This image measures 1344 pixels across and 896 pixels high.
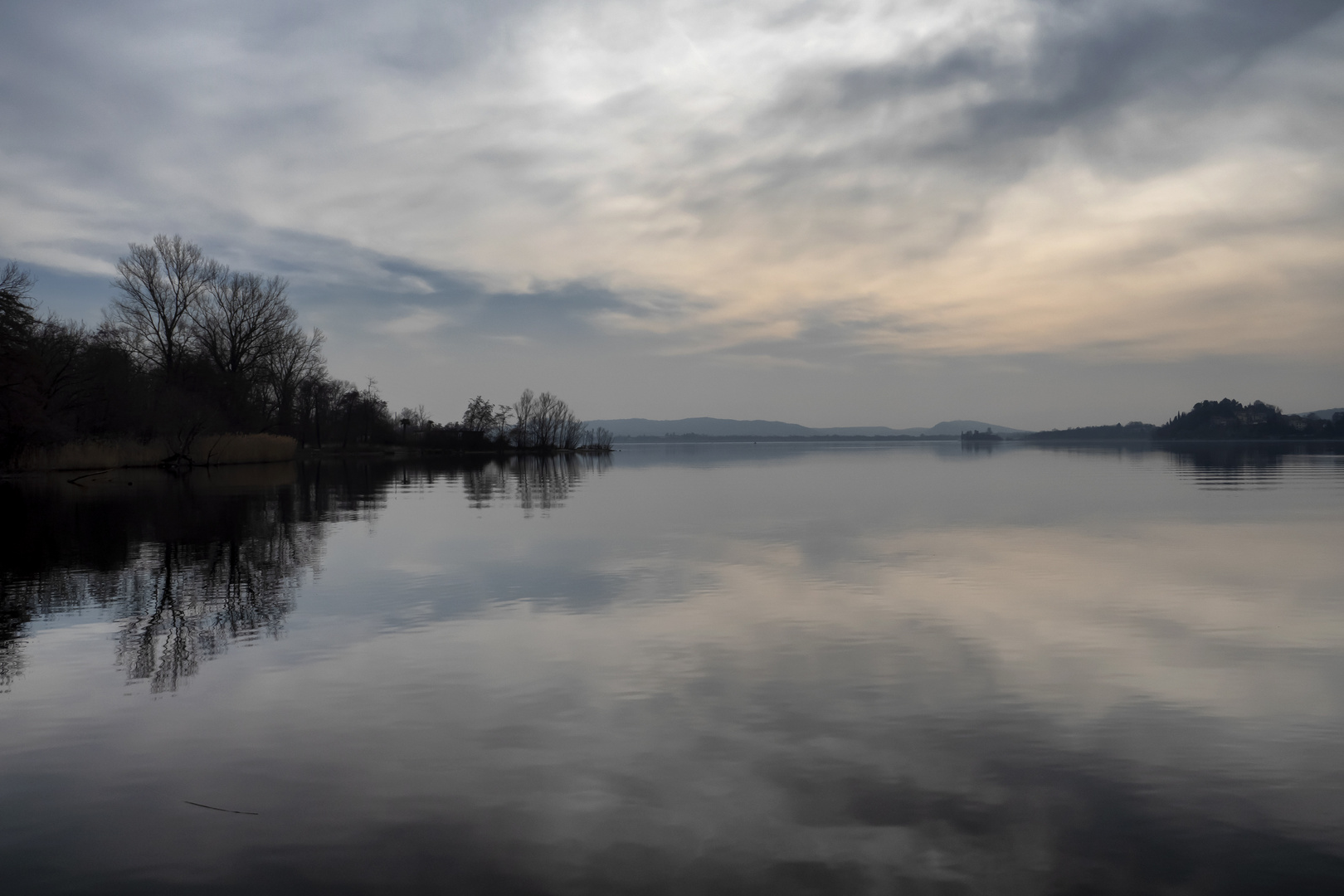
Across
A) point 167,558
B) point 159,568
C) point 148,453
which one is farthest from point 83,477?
point 159,568

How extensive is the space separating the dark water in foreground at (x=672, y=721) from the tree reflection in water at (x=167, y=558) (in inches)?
5.1

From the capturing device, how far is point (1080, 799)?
5.91 metres

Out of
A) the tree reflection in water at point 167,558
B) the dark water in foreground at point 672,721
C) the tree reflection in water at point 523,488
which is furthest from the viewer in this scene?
the tree reflection in water at point 523,488

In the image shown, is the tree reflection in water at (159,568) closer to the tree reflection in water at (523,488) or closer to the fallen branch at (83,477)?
the tree reflection in water at (523,488)

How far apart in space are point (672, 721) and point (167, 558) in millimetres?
13557

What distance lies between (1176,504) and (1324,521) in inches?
224

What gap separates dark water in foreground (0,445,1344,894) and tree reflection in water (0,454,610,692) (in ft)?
0.42

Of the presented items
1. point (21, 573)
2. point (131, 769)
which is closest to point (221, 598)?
point (21, 573)

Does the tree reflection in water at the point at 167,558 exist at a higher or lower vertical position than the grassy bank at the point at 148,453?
lower

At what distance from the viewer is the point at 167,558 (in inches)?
668

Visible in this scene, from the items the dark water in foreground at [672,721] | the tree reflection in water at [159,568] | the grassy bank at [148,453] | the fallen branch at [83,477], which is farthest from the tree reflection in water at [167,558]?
the grassy bank at [148,453]

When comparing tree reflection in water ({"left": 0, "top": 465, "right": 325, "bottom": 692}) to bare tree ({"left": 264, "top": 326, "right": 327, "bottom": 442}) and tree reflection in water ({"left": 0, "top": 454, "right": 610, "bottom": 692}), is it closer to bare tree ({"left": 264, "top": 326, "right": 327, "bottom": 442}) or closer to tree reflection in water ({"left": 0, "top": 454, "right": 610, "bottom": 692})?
tree reflection in water ({"left": 0, "top": 454, "right": 610, "bottom": 692})

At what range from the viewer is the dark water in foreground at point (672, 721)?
510 cm

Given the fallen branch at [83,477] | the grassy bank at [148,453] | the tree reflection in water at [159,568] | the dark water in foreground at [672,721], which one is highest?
the grassy bank at [148,453]
